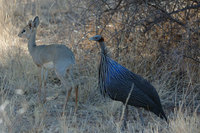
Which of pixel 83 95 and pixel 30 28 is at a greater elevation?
pixel 30 28

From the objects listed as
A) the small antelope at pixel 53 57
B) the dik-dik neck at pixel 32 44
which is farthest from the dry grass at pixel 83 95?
the small antelope at pixel 53 57

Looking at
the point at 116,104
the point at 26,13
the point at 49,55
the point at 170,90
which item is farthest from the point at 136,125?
the point at 26,13

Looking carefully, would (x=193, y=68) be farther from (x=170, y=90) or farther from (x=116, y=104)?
(x=116, y=104)

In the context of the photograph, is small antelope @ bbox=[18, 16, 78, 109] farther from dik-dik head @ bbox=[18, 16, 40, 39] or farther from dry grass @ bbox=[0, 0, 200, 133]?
dry grass @ bbox=[0, 0, 200, 133]

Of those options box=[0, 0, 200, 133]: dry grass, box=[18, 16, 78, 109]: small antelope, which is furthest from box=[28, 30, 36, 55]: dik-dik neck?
box=[0, 0, 200, 133]: dry grass

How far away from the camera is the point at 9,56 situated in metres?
5.10

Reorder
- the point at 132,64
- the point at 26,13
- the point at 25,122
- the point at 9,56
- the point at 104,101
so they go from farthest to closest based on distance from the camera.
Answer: the point at 26,13 < the point at 9,56 < the point at 132,64 < the point at 104,101 < the point at 25,122

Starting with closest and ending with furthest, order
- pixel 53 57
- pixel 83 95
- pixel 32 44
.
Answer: pixel 53 57 → pixel 83 95 → pixel 32 44

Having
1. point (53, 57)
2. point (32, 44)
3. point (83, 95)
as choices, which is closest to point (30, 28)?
point (32, 44)

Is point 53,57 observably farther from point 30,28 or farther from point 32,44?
point 30,28

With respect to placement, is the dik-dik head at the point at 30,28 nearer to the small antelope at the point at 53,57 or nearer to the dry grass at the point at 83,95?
the small antelope at the point at 53,57

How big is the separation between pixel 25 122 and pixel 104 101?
113cm

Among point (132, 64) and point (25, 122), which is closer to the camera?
point (25, 122)

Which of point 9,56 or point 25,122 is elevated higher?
point 9,56
